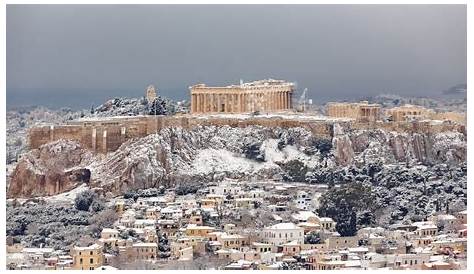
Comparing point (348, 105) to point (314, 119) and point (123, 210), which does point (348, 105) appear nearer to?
point (314, 119)

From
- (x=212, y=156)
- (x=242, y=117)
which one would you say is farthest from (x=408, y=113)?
(x=212, y=156)

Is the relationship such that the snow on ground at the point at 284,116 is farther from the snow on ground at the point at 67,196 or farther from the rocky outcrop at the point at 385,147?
the snow on ground at the point at 67,196

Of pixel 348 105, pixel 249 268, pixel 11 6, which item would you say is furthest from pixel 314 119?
pixel 11 6

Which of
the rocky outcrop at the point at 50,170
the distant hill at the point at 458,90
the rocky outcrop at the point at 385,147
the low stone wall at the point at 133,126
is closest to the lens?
the distant hill at the point at 458,90

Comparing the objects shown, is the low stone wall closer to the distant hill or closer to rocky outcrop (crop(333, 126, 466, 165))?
rocky outcrop (crop(333, 126, 466, 165))

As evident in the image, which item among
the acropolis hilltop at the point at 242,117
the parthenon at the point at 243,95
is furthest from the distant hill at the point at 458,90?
the parthenon at the point at 243,95

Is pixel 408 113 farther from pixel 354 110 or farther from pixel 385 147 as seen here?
pixel 354 110
